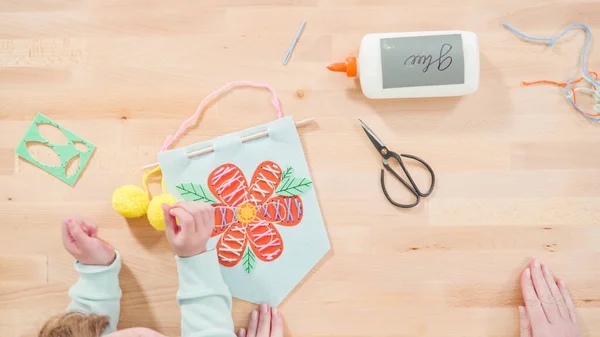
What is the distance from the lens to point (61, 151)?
0.82 meters

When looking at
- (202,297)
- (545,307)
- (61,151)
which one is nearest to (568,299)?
(545,307)

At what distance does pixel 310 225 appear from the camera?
812mm

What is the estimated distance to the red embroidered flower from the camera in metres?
0.81

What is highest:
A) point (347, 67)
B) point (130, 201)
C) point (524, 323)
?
point (347, 67)

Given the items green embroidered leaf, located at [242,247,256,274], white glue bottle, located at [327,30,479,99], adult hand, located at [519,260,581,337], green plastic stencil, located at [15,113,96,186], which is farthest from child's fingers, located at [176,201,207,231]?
adult hand, located at [519,260,581,337]

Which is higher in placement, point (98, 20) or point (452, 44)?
point (98, 20)

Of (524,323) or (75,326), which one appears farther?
(524,323)

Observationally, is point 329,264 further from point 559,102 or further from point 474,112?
point 559,102

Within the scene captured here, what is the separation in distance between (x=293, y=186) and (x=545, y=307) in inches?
17.6

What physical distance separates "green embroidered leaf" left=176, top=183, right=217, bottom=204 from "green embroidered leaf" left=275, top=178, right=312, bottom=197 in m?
0.11

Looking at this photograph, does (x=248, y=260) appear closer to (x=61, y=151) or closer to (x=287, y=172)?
(x=287, y=172)

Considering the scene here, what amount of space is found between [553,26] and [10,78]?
2.91ft

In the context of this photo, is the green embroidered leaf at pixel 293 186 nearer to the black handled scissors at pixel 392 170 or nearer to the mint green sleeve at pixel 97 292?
the black handled scissors at pixel 392 170

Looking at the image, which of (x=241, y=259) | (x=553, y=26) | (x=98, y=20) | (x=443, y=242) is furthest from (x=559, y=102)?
(x=98, y=20)
